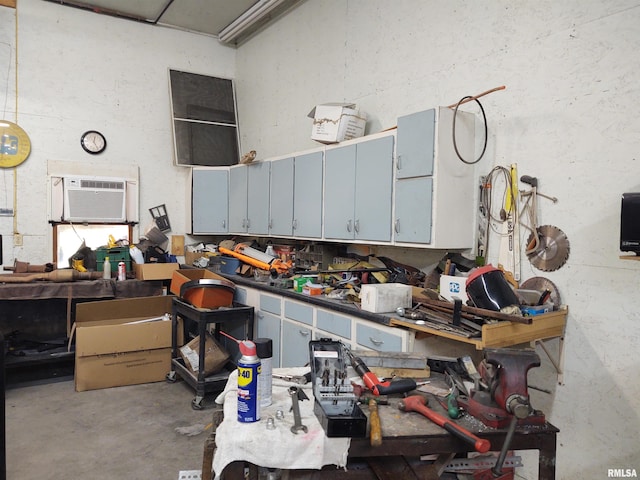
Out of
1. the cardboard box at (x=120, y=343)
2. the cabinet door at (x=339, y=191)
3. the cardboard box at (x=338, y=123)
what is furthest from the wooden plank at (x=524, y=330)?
the cardboard box at (x=120, y=343)

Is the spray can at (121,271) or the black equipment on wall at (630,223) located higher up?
the black equipment on wall at (630,223)

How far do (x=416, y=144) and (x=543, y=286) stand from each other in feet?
3.53

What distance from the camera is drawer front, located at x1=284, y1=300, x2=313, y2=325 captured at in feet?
10.4

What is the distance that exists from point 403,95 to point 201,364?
2.50 meters

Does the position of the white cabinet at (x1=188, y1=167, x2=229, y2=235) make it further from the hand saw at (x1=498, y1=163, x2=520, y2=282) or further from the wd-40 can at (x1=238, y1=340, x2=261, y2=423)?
the wd-40 can at (x1=238, y1=340, x2=261, y2=423)

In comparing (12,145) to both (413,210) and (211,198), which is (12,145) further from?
(413,210)

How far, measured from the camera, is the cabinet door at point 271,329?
3.52 metres

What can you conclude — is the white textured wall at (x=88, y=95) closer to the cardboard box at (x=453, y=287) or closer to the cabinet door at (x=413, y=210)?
the cabinet door at (x=413, y=210)

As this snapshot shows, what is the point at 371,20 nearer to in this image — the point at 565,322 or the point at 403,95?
the point at 403,95

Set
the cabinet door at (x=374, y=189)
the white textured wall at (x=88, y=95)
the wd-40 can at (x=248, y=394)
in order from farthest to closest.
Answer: the white textured wall at (x=88, y=95), the cabinet door at (x=374, y=189), the wd-40 can at (x=248, y=394)

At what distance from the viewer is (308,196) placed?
369 cm

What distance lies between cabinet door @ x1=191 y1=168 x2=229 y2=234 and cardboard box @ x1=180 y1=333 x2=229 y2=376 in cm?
147

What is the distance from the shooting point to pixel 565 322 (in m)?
2.38

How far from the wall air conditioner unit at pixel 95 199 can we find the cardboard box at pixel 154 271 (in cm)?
76
